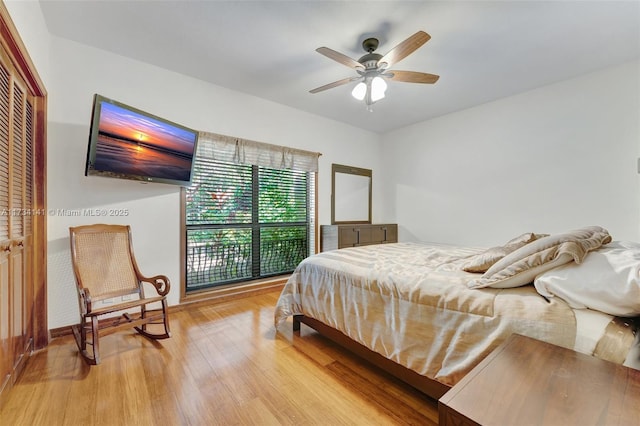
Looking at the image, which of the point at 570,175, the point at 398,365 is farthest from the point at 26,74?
the point at 570,175

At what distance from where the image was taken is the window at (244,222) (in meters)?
3.28

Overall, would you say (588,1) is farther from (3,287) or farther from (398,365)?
(3,287)

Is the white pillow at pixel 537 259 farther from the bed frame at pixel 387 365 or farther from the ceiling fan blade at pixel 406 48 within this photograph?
the ceiling fan blade at pixel 406 48

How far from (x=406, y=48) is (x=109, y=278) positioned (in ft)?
10.6

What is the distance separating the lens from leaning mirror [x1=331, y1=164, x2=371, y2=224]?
4.59 meters

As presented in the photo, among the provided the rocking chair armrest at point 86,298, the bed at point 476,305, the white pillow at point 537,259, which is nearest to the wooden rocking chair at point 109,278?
the rocking chair armrest at point 86,298

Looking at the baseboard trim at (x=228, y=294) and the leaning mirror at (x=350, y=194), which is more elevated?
the leaning mirror at (x=350, y=194)

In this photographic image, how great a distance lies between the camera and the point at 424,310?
1.50 metres

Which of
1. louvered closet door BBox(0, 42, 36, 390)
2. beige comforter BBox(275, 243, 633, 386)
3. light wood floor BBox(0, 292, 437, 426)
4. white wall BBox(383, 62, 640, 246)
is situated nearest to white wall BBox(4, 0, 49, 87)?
louvered closet door BBox(0, 42, 36, 390)

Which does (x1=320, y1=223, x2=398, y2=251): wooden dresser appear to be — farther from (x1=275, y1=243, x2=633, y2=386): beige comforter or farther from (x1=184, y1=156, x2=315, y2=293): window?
(x1=275, y1=243, x2=633, y2=386): beige comforter

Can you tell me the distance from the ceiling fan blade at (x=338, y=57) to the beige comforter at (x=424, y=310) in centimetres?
167

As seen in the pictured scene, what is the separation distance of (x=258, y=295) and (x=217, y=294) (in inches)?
21.4

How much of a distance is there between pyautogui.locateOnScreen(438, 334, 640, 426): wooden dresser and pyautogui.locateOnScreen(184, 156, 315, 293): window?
3.13 meters

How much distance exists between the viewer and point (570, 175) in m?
3.16
